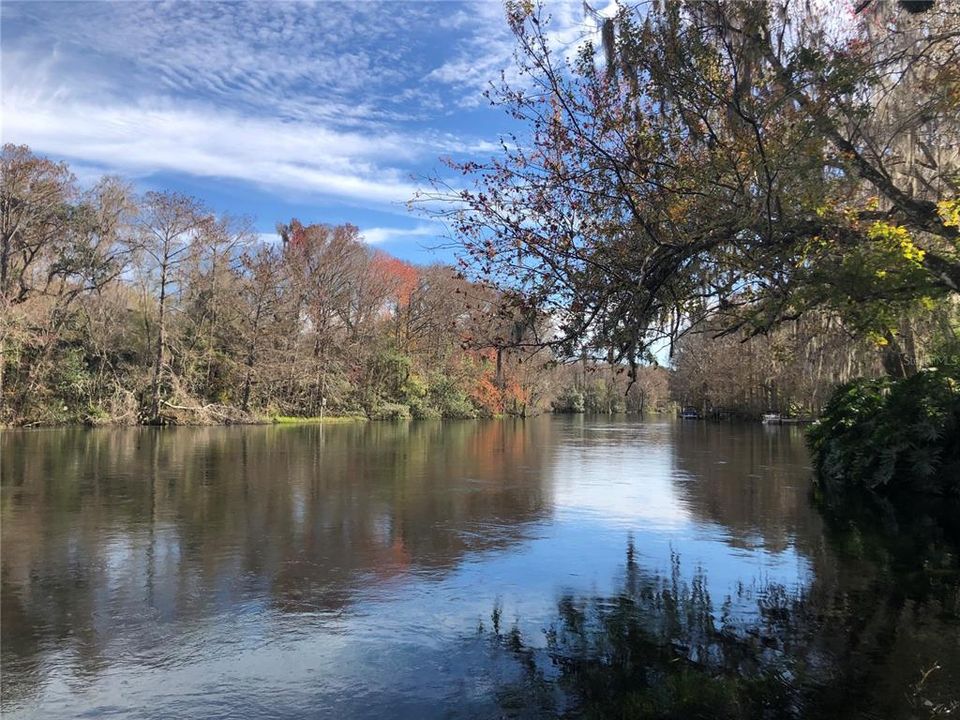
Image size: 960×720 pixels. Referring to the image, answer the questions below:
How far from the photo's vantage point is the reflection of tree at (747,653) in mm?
4074

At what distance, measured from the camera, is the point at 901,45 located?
5945 millimetres

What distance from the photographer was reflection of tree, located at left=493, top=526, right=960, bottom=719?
160 inches

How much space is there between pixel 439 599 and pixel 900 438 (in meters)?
10.8

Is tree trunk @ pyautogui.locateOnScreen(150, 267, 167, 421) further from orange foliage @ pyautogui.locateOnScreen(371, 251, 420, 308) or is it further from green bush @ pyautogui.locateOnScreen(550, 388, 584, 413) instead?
green bush @ pyautogui.locateOnScreen(550, 388, 584, 413)

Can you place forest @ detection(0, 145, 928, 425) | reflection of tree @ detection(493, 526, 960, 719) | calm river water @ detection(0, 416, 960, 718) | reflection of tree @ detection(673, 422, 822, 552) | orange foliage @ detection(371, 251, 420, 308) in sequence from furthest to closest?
1. orange foliage @ detection(371, 251, 420, 308)
2. forest @ detection(0, 145, 928, 425)
3. reflection of tree @ detection(673, 422, 822, 552)
4. calm river water @ detection(0, 416, 960, 718)
5. reflection of tree @ detection(493, 526, 960, 719)

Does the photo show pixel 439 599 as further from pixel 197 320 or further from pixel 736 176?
pixel 197 320

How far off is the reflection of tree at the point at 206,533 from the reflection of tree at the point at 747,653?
6.97 feet

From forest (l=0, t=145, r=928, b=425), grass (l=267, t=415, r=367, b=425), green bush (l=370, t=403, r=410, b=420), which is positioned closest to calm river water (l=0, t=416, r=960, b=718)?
forest (l=0, t=145, r=928, b=425)

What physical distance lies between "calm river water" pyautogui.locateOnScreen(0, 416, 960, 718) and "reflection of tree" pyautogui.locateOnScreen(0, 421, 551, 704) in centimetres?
4

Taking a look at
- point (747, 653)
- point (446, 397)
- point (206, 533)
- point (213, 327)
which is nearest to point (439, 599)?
point (747, 653)

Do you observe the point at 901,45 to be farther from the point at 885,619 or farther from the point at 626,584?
the point at 626,584

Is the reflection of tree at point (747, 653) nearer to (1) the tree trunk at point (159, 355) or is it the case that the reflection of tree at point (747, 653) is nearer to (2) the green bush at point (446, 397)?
(1) the tree trunk at point (159, 355)

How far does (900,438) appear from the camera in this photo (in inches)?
513

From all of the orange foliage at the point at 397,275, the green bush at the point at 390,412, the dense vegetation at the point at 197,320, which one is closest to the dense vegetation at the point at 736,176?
the dense vegetation at the point at 197,320
